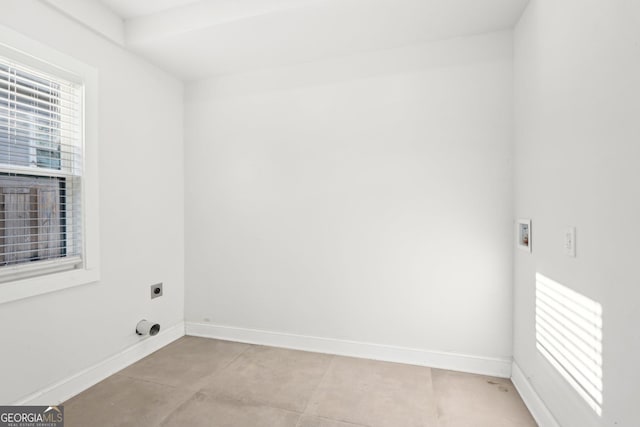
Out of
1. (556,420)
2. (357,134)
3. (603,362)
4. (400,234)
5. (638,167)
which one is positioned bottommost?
(556,420)

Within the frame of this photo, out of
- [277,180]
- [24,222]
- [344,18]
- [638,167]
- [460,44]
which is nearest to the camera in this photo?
[638,167]

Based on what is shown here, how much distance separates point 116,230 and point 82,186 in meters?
0.40

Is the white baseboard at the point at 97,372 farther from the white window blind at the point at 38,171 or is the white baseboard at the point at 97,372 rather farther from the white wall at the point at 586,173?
the white wall at the point at 586,173

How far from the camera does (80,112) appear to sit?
6.68 feet

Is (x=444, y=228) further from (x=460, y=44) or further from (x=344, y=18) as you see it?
(x=344, y=18)

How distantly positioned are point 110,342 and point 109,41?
2265mm

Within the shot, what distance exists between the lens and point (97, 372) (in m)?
2.11

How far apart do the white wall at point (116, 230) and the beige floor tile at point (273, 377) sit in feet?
2.96

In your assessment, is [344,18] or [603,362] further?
[344,18]

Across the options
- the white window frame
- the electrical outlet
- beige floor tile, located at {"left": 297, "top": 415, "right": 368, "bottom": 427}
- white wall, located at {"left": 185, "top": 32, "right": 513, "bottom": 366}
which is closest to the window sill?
the white window frame

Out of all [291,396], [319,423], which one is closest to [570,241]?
[319,423]

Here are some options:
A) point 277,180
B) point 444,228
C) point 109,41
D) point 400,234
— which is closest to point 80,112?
point 109,41

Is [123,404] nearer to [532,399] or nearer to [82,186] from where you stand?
[82,186]

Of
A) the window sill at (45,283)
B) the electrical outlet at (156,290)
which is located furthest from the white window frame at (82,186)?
the electrical outlet at (156,290)
